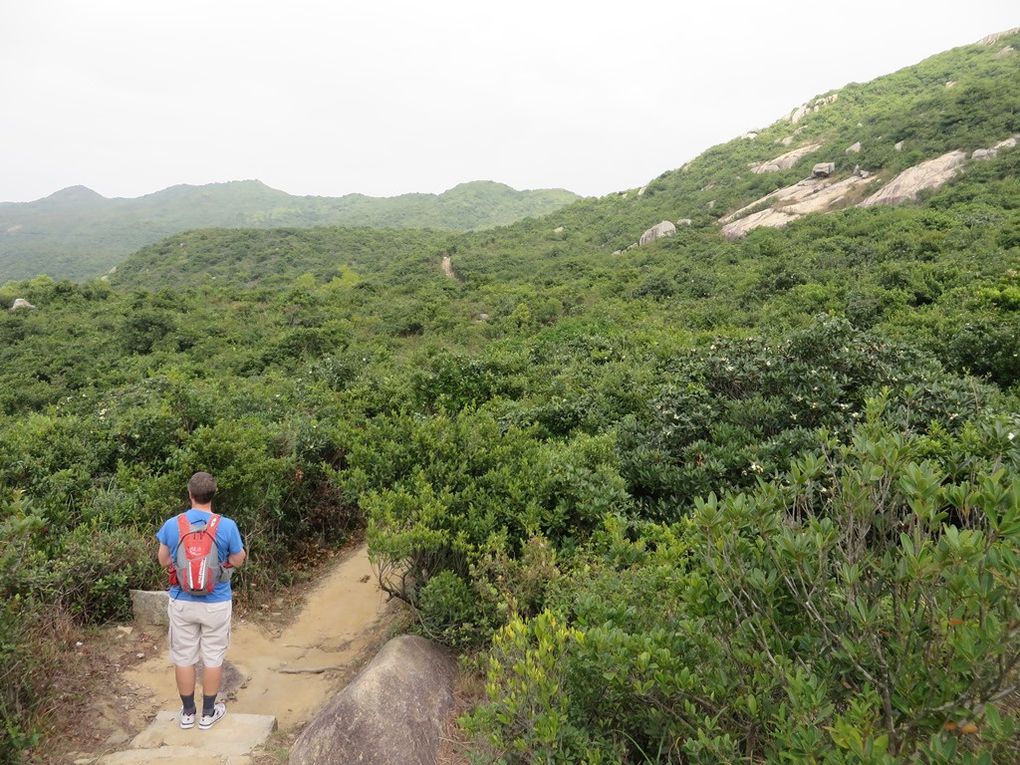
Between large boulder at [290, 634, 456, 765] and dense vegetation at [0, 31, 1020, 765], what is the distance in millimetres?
407

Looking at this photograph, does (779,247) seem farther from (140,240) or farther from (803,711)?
(140,240)

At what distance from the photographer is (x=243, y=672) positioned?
438cm

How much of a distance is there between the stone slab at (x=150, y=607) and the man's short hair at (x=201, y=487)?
147 cm

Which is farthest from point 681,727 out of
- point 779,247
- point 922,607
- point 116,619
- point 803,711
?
point 779,247

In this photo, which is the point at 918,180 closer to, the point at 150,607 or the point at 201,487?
the point at 201,487

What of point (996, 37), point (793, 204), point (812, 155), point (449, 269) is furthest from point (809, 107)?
point (449, 269)

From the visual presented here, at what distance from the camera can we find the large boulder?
316 centimetres

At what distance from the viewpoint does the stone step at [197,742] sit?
3.32 metres

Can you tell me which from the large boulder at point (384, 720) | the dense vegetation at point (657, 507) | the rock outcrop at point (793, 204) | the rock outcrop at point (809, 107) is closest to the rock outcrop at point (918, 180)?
the rock outcrop at point (793, 204)

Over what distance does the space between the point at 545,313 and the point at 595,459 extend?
14.0m

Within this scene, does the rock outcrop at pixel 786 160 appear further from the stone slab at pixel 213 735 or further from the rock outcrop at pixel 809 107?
the stone slab at pixel 213 735

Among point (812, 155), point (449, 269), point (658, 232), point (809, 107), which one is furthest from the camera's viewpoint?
point (809, 107)

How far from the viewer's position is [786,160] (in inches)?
1496

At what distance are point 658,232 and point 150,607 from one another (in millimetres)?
30225
